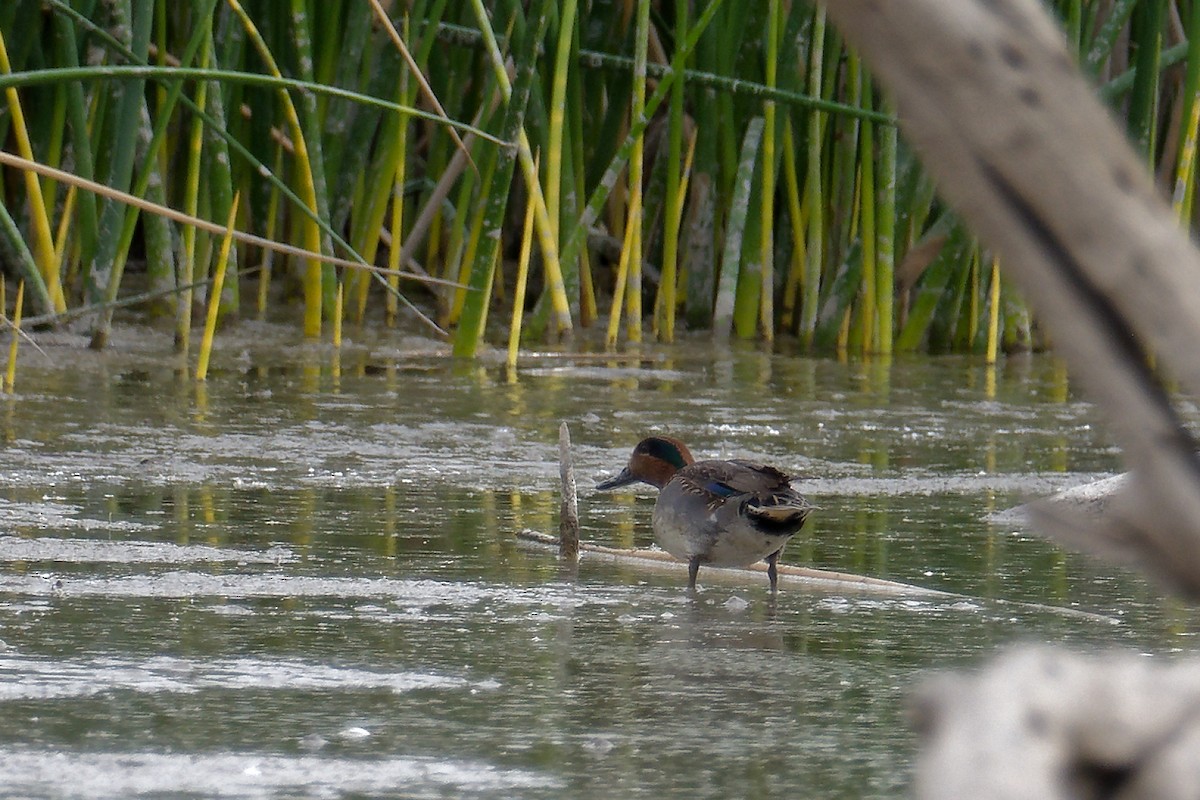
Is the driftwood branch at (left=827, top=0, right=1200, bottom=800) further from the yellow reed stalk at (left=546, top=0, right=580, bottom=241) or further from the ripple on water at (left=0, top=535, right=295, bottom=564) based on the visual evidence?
the yellow reed stalk at (left=546, top=0, right=580, bottom=241)

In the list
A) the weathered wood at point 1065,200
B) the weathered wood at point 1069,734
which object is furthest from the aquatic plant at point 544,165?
the weathered wood at point 1069,734

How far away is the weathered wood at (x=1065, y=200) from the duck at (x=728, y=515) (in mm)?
2702

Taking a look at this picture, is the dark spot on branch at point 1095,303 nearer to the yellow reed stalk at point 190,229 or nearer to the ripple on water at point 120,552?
the ripple on water at point 120,552

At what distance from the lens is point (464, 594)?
3.80 meters

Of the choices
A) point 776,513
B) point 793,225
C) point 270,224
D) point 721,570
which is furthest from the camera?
point 793,225

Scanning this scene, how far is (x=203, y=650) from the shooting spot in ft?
10.5

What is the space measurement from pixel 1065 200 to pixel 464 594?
2643 millimetres

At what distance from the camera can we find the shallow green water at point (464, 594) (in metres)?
2.60

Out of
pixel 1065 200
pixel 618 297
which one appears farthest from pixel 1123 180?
pixel 618 297

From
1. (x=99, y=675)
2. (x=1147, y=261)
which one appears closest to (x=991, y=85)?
(x=1147, y=261)

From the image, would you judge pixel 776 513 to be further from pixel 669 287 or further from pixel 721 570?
pixel 669 287

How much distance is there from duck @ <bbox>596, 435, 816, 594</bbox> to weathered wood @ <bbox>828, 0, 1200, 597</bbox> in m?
2.70

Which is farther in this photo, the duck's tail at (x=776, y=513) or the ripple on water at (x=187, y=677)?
the duck's tail at (x=776, y=513)

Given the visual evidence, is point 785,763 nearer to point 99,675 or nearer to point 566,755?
point 566,755
